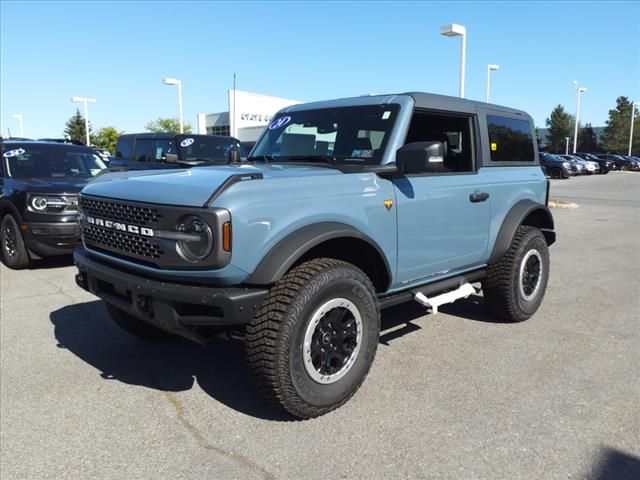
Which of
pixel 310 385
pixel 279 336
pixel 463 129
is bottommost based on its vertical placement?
pixel 310 385

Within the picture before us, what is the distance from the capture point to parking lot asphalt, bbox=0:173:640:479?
2.67 meters

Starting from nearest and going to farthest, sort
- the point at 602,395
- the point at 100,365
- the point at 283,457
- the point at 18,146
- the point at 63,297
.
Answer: the point at 283,457 < the point at 602,395 < the point at 100,365 < the point at 63,297 < the point at 18,146

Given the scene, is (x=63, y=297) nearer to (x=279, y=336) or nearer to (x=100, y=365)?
(x=100, y=365)

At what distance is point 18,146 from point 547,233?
7470 millimetres

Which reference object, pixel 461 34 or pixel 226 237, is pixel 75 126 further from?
pixel 226 237

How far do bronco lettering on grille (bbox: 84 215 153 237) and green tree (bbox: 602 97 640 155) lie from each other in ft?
251

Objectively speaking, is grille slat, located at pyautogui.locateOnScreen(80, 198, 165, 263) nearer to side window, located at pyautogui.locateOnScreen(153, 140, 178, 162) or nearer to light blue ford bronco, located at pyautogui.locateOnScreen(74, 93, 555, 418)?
light blue ford bronco, located at pyautogui.locateOnScreen(74, 93, 555, 418)

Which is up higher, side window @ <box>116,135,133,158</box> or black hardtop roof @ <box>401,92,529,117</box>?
black hardtop roof @ <box>401,92,529,117</box>

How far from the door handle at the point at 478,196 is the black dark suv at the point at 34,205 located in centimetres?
494

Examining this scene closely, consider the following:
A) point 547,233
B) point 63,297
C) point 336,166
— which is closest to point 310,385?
point 336,166

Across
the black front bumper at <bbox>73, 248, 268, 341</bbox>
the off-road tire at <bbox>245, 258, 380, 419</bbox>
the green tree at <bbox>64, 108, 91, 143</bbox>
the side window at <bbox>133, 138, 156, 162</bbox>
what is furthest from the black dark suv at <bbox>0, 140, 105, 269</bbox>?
the green tree at <bbox>64, 108, 91, 143</bbox>

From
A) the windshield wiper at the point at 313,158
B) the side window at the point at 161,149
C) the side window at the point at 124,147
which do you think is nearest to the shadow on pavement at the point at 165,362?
the windshield wiper at the point at 313,158

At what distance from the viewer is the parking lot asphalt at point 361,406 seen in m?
2.67

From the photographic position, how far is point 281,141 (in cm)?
441
